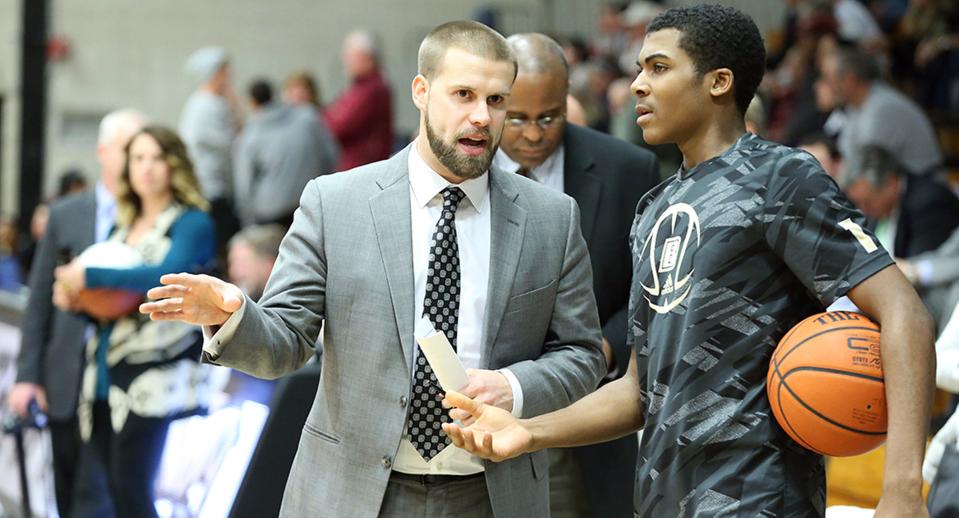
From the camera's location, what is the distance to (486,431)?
3.20 metres

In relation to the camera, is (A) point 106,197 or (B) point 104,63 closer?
(A) point 106,197

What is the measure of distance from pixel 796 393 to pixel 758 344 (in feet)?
0.55

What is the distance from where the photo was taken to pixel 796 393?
119 inches

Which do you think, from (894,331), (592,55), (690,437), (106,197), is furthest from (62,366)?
(592,55)

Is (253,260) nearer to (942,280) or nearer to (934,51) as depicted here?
(942,280)

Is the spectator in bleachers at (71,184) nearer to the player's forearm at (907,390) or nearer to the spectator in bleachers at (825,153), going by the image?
the spectator in bleachers at (825,153)

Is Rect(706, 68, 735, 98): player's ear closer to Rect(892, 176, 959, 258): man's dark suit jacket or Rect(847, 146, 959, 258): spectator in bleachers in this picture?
Rect(847, 146, 959, 258): spectator in bleachers

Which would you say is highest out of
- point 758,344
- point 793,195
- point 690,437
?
point 793,195

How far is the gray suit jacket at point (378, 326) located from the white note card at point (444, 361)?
24 cm

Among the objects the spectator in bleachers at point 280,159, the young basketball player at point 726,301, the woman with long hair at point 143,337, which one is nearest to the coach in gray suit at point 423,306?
the young basketball player at point 726,301

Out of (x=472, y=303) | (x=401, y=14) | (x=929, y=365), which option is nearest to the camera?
(x=929, y=365)

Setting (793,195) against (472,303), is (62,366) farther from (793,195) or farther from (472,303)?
(793,195)

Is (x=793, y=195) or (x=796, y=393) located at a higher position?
(x=793, y=195)

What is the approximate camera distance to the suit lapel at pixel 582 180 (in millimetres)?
4867
